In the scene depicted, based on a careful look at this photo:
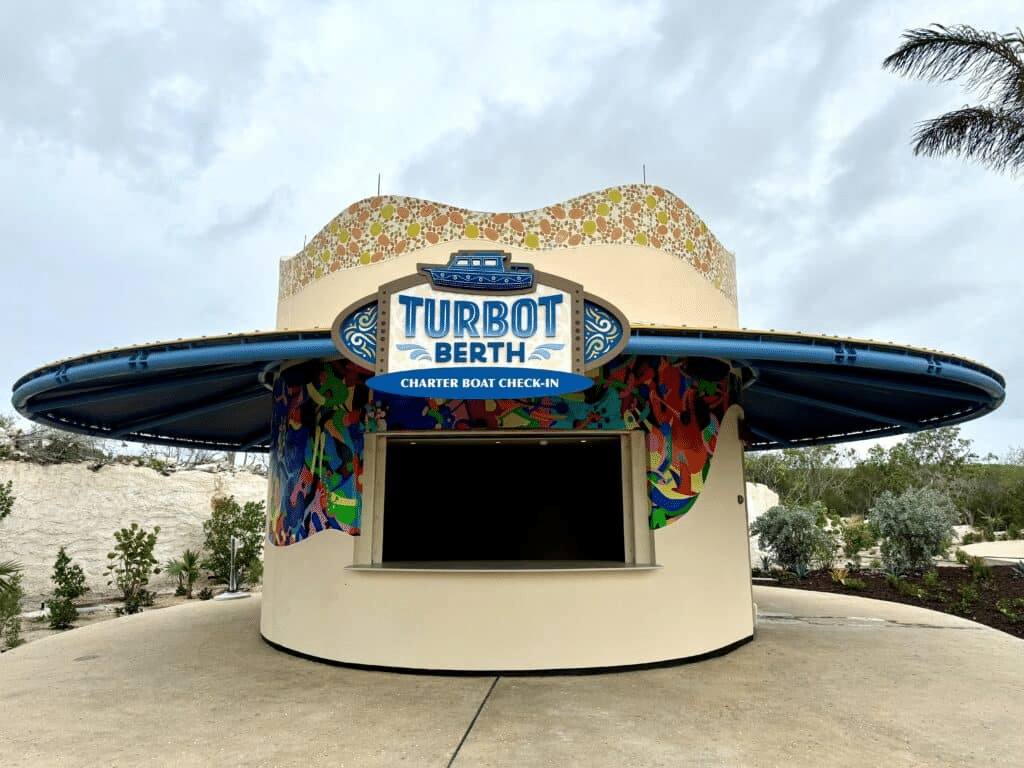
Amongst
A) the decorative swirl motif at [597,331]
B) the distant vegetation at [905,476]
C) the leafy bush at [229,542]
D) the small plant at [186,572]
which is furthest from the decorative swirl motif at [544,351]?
the distant vegetation at [905,476]

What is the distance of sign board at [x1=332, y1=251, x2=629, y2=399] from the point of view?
5234mm

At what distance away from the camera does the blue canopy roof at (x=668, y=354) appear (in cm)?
581

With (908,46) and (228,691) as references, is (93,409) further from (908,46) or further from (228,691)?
(908,46)

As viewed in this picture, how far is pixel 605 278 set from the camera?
755 cm

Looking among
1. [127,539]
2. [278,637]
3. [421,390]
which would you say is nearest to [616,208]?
[421,390]

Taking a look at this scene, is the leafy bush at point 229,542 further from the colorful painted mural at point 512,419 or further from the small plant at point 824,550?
the small plant at point 824,550

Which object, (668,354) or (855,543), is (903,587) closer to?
(855,543)

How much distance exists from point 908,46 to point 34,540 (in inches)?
812

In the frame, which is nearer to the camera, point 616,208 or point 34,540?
point 616,208

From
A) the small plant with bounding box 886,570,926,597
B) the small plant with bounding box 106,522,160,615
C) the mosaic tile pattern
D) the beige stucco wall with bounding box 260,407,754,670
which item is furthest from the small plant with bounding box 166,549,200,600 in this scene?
the small plant with bounding box 886,570,926,597

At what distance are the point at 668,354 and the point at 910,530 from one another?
12261mm

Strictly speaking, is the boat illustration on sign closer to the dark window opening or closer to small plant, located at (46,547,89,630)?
the dark window opening

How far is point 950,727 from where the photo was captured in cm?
489

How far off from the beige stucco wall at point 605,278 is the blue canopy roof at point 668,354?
0.87 metres
